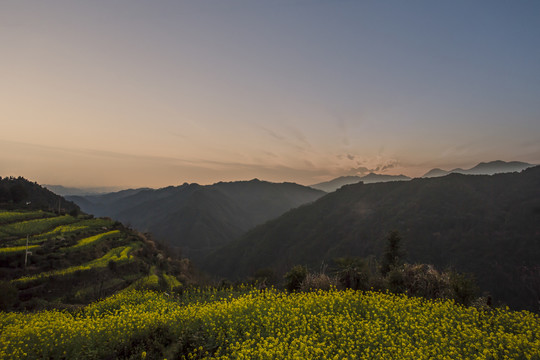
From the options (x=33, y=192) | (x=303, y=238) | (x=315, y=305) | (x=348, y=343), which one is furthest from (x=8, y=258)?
(x=303, y=238)

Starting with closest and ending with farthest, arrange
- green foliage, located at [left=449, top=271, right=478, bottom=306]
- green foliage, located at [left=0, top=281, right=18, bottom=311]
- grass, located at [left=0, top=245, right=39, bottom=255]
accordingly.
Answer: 1. green foliage, located at [left=449, top=271, right=478, bottom=306]
2. green foliage, located at [left=0, top=281, right=18, bottom=311]
3. grass, located at [left=0, top=245, right=39, bottom=255]

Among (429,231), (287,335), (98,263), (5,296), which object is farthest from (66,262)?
(429,231)

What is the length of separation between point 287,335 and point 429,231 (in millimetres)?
118494

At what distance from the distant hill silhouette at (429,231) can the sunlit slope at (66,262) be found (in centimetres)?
5976

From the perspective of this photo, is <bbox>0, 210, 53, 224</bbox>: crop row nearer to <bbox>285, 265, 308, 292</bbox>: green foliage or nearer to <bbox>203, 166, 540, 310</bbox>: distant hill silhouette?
<bbox>285, 265, 308, 292</bbox>: green foliage

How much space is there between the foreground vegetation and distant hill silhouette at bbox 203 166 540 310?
2763 inches

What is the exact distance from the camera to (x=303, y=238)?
140875 millimetres

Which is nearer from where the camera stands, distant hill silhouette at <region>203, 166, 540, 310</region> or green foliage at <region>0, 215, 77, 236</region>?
green foliage at <region>0, 215, 77, 236</region>

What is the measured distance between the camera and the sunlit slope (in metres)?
25.5

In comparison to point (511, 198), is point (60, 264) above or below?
below

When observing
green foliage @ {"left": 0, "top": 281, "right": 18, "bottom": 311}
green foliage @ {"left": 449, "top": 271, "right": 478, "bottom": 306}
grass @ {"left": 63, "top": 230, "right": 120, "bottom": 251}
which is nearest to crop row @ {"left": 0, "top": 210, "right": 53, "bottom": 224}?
grass @ {"left": 63, "top": 230, "right": 120, "bottom": 251}

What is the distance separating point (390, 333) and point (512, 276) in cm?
9450

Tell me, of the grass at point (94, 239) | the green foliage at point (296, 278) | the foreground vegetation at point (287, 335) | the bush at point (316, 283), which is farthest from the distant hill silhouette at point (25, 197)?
the foreground vegetation at point (287, 335)

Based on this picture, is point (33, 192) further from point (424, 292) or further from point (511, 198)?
point (511, 198)
